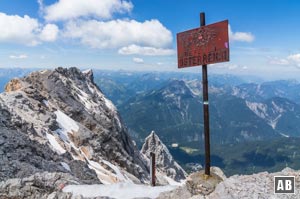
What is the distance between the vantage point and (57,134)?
59.6 m

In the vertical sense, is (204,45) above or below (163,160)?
above

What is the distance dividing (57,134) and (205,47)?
156ft

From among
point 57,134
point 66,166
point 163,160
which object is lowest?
point 163,160

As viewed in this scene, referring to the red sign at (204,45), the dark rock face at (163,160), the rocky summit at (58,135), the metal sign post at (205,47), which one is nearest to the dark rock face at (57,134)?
the rocky summit at (58,135)

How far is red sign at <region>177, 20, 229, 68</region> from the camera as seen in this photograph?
16.3m

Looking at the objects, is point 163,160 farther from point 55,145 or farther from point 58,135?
point 55,145

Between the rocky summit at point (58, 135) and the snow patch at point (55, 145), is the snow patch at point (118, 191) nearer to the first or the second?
the rocky summit at point (58, 135)

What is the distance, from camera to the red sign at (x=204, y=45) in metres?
16.3

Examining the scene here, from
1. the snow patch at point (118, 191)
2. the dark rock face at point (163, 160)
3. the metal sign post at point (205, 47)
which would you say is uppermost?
the metal sign post at point (205, 47)

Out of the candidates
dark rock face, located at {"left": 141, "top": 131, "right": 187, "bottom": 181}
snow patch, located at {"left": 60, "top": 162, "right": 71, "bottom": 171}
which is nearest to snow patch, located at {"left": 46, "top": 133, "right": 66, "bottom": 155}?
snow patch, located at {"left": 60, "top": 162, "right": 71, "bottom": 171}

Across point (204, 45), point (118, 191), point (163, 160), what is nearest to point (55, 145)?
point (118, 191)

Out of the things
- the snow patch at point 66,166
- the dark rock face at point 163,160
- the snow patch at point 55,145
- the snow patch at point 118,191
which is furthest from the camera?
the dark rock face at point 163,160

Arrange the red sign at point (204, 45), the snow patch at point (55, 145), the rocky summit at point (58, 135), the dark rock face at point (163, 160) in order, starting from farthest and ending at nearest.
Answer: the dark rock face at point (163, 160) → the snow patch at point (55, 145) → the rocky summit at point (58, 135) → the red sign at point (204, 45)

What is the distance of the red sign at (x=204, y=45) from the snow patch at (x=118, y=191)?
23.6 ft
